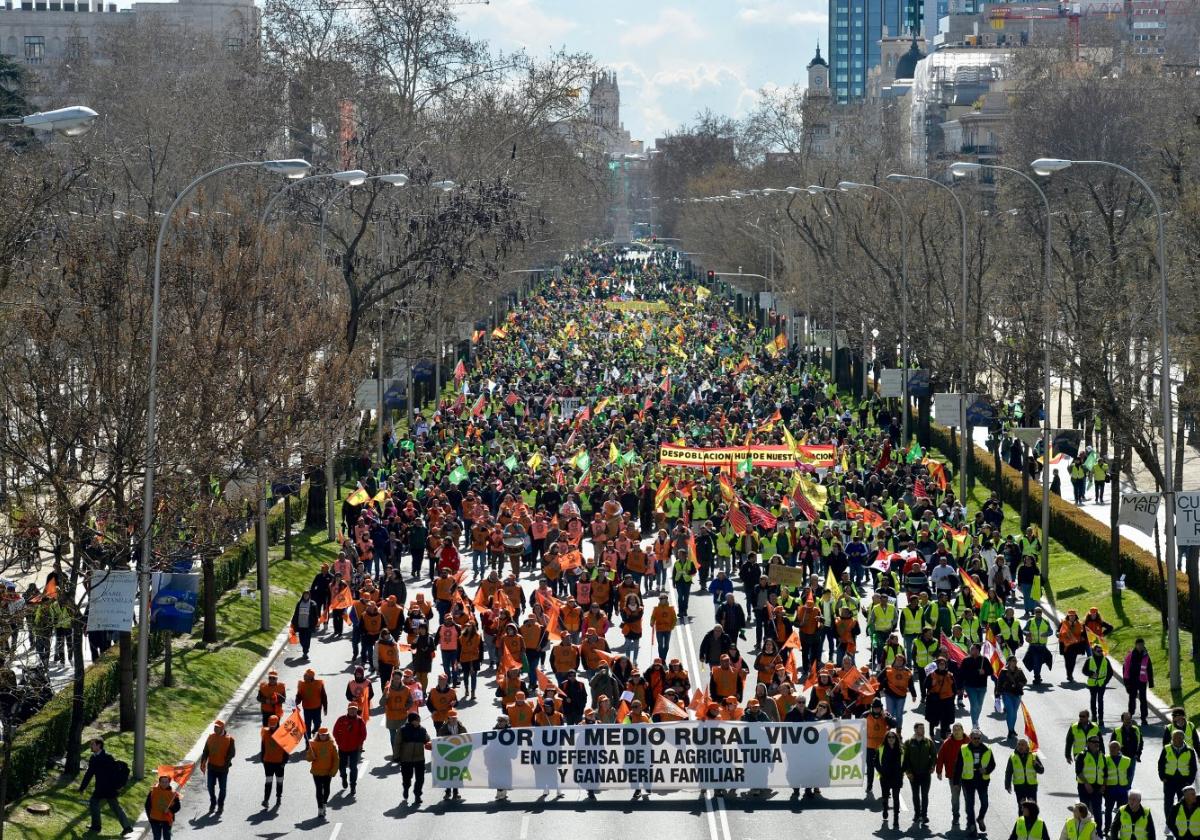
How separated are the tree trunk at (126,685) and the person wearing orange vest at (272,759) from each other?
11.6ft

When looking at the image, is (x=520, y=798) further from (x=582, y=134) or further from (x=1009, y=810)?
(x=582, y=134)

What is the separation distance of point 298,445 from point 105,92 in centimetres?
7705

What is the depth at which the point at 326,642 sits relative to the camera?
103 ft

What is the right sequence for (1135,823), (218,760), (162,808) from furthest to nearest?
(218,760)
(162,808)
(1135,823)

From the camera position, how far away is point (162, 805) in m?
19.8

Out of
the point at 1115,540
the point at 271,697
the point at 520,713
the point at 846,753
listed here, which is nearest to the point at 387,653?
the point at 271,697

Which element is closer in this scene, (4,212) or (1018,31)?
(4,212)

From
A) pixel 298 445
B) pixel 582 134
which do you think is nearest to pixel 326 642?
pixel 298 445

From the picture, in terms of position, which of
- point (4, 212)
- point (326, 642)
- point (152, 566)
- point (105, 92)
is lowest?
point (326, 642)

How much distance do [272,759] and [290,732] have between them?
73cm

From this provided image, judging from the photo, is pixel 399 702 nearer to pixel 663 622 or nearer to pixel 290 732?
pixel 290 732

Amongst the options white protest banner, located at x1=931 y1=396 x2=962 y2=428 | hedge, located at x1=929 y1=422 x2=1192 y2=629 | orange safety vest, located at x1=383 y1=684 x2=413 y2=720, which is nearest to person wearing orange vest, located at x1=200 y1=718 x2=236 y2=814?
orange safety vest, located at x1=383 y1=684 x2=413 y2=720

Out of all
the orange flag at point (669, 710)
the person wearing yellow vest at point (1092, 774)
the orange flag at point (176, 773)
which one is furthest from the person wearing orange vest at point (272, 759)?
the person wearing yellow vest at point (1092, 774)

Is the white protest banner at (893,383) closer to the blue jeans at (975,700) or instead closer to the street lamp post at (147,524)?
the blue jeans at (975,700)
